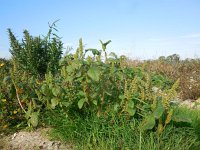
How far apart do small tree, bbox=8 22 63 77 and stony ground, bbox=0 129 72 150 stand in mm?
1936

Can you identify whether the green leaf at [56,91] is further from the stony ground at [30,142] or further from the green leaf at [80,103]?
the stony ground at [30,142]

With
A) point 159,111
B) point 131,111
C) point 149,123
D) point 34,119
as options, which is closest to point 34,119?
point 34,119

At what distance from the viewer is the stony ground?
4.50 meters

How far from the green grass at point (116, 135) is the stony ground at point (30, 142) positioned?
10 centimetres

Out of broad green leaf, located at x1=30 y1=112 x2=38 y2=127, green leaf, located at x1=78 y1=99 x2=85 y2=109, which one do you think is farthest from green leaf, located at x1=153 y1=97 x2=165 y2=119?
broad green leaf, located at x1=30 y1=112 x2=38 y2=127

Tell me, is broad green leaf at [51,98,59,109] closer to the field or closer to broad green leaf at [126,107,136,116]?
the field

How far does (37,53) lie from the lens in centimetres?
682

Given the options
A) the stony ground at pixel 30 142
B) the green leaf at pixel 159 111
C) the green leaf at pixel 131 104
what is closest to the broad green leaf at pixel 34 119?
the stony ground at pixel 30 142

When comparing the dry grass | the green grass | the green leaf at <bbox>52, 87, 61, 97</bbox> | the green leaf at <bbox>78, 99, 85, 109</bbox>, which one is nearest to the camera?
the green grass

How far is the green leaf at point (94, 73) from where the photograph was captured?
388 cm

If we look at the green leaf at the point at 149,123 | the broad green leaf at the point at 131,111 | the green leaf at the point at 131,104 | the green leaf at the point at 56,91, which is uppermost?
the green leaf at the point at 56,91

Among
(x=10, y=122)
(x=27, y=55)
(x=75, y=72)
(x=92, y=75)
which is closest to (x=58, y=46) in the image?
(x=27, y=55)

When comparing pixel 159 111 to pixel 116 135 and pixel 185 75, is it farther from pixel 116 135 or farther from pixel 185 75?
pixel 185 75

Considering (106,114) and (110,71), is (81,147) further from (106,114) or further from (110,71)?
(110,71)
